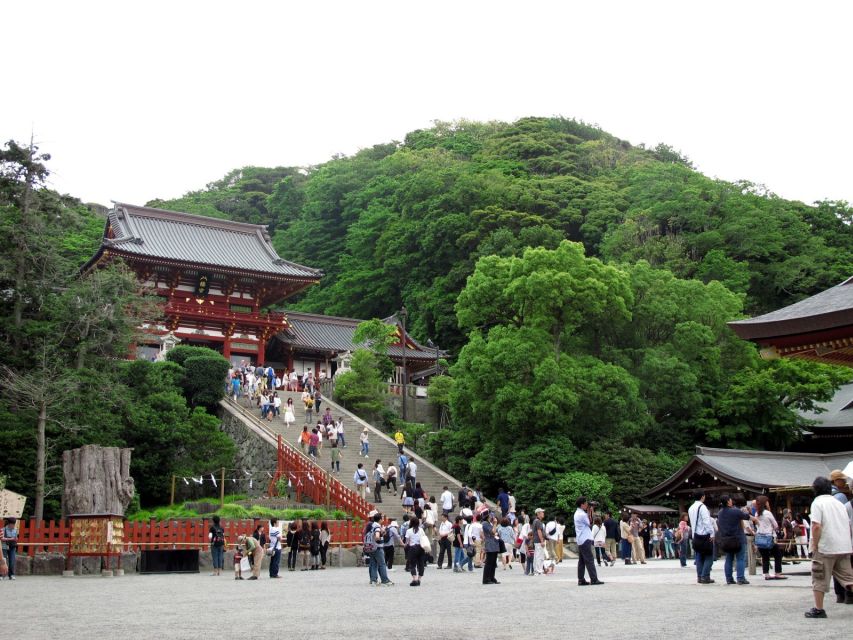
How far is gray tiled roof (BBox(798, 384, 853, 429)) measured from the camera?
37156 millimetres

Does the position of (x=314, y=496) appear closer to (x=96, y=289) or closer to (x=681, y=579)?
(x=96, y=289)

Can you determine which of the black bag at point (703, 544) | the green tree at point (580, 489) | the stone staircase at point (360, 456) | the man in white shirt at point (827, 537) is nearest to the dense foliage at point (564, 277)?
the green tree at point (580, 489)

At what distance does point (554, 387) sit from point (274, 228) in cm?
4817

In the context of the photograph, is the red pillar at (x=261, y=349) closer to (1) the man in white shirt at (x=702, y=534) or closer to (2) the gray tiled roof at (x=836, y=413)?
(2) the gray tiled roof at (x=836, y=413)

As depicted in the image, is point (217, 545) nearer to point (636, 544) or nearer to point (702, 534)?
point (636, 544)

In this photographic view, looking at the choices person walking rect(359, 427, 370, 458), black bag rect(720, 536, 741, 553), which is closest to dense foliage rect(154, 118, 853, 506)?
person walking rect(359, 427, 370, 458)

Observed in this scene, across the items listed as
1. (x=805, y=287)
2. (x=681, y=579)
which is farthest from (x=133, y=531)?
(x=805, y=287)

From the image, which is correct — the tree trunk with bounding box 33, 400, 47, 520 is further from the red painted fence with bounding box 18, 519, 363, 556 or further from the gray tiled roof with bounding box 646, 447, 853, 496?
the gray tiled roof with bounding box 646, 447, 853, 496

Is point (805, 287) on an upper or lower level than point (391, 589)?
upper

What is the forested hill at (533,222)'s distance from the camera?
157ft

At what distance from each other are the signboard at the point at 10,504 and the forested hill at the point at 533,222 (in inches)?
1197

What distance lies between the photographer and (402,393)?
39406 mm

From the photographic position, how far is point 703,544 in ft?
43.7

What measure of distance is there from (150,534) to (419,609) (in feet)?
39.5
